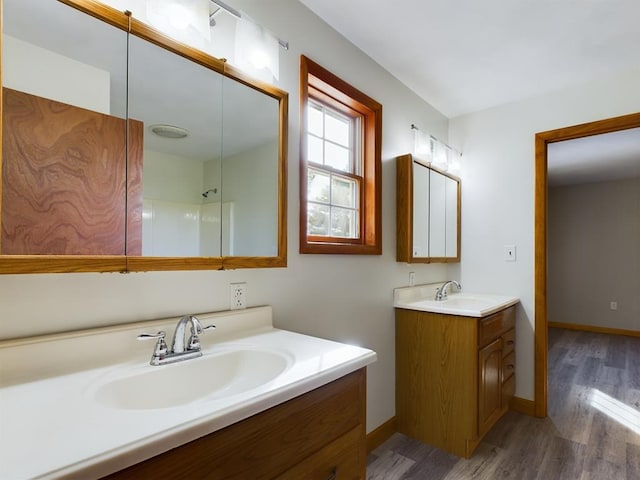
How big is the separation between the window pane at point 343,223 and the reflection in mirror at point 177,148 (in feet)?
2.88

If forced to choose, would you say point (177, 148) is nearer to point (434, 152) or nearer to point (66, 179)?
point (66, 179)

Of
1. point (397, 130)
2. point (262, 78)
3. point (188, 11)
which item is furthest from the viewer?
point (397, 130)

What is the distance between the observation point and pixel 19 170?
2.82ft

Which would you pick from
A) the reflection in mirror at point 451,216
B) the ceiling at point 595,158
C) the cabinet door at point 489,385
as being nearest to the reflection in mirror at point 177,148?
the cabinet door at point 489,385

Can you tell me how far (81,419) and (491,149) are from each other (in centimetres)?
299

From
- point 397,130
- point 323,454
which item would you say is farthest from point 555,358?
point 323,454

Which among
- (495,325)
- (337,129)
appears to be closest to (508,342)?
(495,325)

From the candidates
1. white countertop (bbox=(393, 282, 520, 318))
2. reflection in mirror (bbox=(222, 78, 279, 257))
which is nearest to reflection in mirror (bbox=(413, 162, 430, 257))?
white countertop (bbox=(393, 282, 520, 318))

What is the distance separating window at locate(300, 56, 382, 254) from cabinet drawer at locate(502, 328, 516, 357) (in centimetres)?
110

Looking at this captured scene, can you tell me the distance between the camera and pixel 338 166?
210 cm

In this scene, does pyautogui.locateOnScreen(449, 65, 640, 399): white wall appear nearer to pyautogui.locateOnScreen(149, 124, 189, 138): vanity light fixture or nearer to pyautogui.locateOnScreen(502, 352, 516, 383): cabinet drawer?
pyautogui.locateOnScreen(502, 352, 516, 383): cabinet drawer

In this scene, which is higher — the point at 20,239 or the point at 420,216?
the point at 420,216

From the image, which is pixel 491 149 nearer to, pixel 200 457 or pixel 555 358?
pixel 555 358

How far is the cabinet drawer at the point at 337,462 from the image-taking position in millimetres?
927
